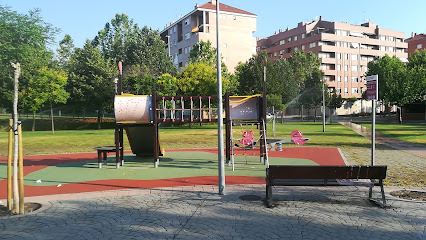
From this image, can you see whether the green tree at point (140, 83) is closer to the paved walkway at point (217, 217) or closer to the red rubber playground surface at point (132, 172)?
the red rubber playground surface at point (132, 172)

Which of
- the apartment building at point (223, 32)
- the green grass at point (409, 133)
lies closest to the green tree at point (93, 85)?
the apartment building at point (223, 32)

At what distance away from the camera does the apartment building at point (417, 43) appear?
92.8 metres

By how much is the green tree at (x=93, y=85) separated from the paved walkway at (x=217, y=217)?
36798 millimetres

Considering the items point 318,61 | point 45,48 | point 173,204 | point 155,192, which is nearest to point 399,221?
point 173,204

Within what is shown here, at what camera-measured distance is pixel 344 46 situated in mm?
80875

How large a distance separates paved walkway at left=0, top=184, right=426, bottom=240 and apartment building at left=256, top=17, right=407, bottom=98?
254 feet

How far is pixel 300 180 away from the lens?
22.4 feet

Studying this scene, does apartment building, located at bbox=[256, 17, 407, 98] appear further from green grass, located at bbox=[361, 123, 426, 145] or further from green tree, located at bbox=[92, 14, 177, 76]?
green grass, located at bbox=[361, 123, 426, 145]

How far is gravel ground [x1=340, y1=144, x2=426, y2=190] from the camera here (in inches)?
348

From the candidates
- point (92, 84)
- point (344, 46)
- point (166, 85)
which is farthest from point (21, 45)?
point (344, 46)

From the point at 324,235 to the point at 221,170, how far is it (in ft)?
10.2

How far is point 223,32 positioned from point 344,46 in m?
34.7

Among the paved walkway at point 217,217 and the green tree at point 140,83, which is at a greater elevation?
the green tree at point 140,83

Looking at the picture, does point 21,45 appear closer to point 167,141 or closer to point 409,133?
point 167,141
